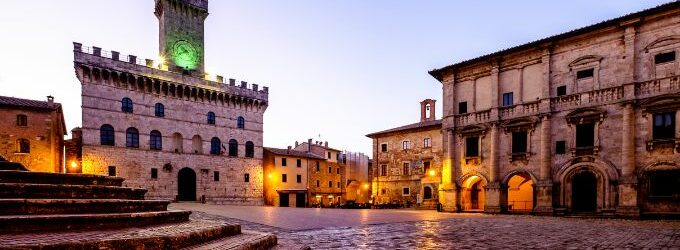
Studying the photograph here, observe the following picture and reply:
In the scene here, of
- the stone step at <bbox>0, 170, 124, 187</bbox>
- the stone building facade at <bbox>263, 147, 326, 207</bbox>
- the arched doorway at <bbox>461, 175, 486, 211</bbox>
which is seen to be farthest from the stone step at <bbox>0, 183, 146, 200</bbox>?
the stone building facade at <bbox>263, 147, 326, 207</bbox>

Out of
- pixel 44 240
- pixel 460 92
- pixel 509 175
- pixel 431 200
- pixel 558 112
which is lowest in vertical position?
pixel 431 200

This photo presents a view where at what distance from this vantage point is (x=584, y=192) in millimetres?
23172

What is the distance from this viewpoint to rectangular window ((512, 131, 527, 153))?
84.6ft

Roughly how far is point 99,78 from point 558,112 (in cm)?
3587

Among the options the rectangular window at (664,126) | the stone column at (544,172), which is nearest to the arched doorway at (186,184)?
the stone column at (544,172)

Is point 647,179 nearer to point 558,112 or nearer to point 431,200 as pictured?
point 558,112

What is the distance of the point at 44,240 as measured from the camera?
14.0ft

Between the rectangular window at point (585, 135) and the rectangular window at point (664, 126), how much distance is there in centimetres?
290

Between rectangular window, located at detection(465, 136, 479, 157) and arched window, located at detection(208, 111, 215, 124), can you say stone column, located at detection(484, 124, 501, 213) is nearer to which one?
rectangular window, located at detection(465, 136, 479, 157)

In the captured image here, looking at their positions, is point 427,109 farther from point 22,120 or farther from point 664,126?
point 22,120

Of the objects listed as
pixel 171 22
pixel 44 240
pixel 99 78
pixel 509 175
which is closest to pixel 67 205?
pixel 44 240

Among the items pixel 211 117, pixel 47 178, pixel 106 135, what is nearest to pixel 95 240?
pixel 47 178

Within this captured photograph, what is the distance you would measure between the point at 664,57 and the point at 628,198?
8029 mm

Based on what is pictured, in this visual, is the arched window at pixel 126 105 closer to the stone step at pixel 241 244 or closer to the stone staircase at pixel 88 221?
the stone staircase at pixel 88 221
